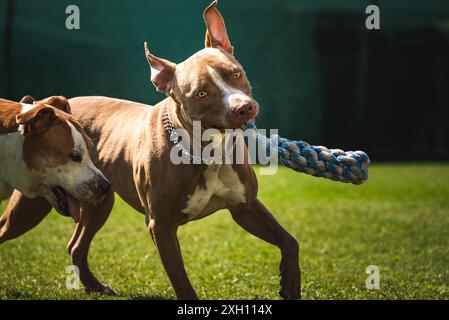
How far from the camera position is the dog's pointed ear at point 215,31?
399 centimetres

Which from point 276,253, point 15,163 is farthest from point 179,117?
point 276,253

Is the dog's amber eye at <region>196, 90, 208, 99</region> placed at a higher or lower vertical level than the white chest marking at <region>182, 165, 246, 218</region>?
higher

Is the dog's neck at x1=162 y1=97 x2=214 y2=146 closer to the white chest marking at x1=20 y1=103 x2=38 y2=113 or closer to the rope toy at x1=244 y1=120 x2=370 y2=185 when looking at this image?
the rope toy at x1=244 y1=120 x2=370 y2=185

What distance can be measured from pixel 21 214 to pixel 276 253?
2365 millimetres

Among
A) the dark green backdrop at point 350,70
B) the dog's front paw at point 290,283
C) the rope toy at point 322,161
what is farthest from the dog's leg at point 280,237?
the dark green backdrop at point 350,70

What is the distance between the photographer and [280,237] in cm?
422

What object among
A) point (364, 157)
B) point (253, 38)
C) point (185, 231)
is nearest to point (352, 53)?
point (253, 38)

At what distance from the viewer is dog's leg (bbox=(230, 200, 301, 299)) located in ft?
13.6

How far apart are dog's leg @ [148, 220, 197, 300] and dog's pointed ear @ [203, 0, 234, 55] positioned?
965 mm

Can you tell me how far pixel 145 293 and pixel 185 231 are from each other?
2.31 m

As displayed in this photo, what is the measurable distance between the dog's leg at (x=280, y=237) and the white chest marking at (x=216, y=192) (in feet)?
0.44

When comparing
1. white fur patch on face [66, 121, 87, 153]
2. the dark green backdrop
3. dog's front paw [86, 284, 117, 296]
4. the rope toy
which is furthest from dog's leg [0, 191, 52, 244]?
the dark green backdrop

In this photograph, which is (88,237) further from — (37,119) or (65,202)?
(37,119)
